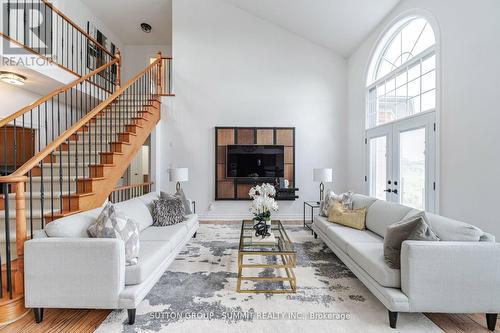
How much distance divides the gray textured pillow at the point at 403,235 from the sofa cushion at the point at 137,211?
268 centimetres

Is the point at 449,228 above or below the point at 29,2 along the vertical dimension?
below

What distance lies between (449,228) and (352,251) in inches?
34.9

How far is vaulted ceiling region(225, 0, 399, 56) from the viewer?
14.4 feet

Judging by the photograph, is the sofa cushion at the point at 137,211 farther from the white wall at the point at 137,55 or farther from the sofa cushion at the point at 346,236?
the white wall at the point at 137,55

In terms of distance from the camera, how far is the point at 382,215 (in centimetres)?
307

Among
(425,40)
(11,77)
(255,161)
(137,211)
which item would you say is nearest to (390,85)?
(425,40)

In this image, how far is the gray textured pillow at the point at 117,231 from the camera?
2102mm

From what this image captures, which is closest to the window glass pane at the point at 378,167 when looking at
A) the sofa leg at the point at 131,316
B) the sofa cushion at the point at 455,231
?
the sofa cushion at the point at 455,231

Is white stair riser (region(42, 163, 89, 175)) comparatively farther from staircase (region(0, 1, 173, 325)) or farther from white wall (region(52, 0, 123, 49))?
white wall (region(52, 0, 123, 49))

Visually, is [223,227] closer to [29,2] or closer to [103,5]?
[29,2]

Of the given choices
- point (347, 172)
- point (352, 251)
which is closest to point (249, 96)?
point (347, 172)

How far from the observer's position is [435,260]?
1.86 meters

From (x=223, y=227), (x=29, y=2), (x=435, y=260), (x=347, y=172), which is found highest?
(x=29, y=2)

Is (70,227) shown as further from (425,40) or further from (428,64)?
(425,40)
